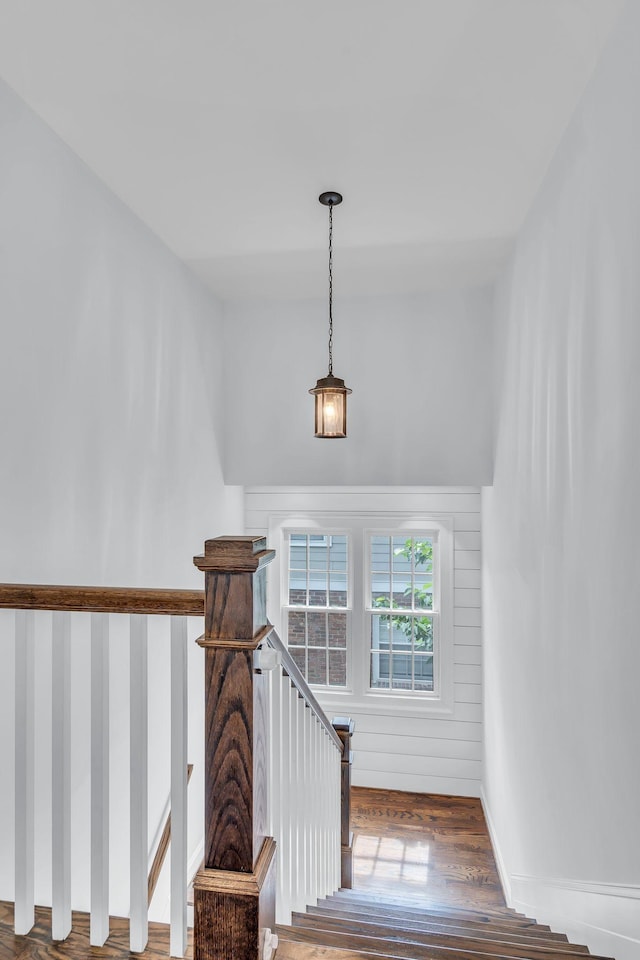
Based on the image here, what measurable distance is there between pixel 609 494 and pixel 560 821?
134 cm

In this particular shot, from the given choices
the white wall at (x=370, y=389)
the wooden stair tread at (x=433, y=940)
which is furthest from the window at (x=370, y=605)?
the wooden stair tread at (x=433, y=940)

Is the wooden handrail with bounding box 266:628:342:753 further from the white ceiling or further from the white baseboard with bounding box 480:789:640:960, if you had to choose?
the white ceiling

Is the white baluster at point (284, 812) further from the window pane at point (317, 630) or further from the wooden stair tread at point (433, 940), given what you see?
the window pane at point (317, 630)

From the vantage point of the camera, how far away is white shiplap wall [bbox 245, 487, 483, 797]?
487 cm

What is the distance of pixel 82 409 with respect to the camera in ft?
8.07

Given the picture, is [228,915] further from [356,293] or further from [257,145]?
[356,293]

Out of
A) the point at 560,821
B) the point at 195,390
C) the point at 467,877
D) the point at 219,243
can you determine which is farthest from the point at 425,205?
the point at 467,877

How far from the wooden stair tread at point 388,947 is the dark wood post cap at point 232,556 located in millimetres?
919

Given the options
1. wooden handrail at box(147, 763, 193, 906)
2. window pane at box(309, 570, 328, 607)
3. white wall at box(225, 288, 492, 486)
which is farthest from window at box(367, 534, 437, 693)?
wooden handrail at box(147, 763, 193, 906)

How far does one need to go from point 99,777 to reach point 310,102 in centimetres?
217

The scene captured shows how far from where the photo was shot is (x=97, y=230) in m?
2.57

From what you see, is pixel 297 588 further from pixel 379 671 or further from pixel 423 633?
pixel 423 633

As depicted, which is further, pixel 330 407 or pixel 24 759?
pixel 330 407

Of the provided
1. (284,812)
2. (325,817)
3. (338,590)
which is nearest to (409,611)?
(338,590)
